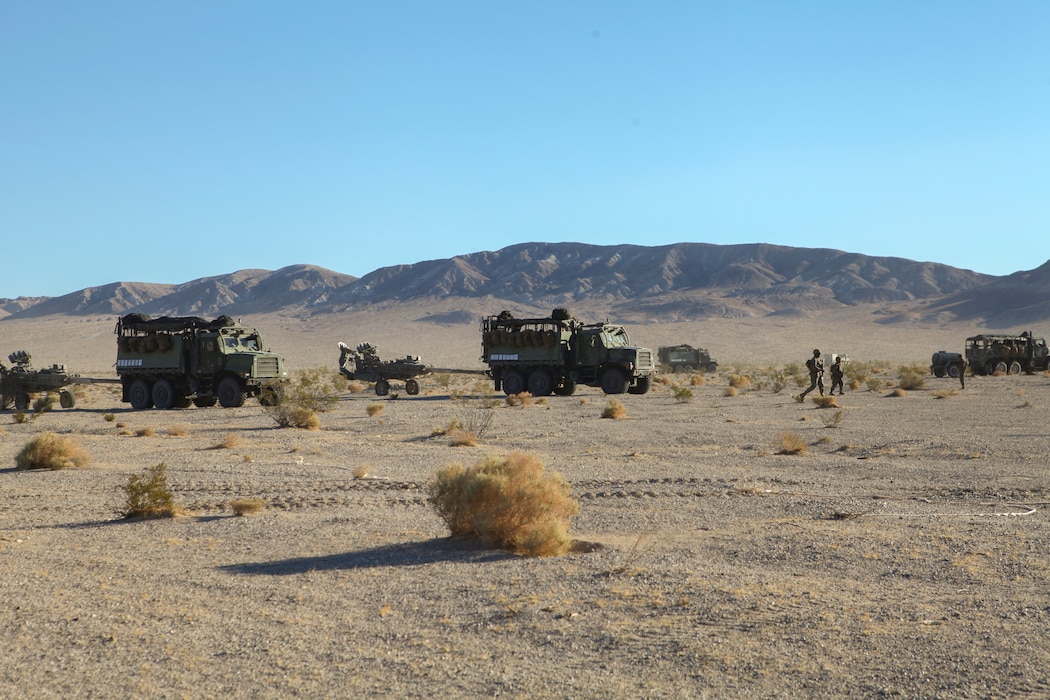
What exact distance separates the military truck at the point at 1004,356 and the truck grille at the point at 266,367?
32.3 m

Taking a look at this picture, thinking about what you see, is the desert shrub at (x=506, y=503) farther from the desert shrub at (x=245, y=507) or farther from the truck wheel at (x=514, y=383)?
the truck wheel at (x=514, y=383)

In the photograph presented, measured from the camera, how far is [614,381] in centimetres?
3294

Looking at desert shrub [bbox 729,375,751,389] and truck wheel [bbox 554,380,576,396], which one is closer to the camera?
truck wheel [bbox 554,380,576,396]

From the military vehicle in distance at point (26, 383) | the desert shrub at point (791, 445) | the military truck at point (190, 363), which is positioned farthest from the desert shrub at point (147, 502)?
the military vehicle in distance at point (26, 383)

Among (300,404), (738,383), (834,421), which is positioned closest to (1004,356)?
(738,383)

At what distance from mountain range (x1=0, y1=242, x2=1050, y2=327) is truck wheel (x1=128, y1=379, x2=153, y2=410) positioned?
344ft

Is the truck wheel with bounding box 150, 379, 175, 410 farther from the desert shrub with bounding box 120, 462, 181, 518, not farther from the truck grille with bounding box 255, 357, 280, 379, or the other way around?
the desert shrub with bounding box 120, 462, 181, 518

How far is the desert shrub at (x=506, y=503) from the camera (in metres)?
8.89

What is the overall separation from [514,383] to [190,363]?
10185 mm

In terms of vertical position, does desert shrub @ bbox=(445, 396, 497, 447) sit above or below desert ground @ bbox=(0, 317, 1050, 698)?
above

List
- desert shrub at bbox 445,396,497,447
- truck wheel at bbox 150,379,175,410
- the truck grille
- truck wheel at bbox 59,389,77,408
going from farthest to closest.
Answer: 1. truck wheel at bbox 59,389,77,408
2. truck wheel at bbox 150,379,175,410
3. the truck grille
4. desert shrub at bbox 445,396,497,447

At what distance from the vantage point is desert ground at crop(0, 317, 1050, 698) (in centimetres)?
568

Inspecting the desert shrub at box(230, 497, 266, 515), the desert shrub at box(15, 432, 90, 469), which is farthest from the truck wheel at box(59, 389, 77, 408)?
the desert shrub at box(230, 497, 266, 515)

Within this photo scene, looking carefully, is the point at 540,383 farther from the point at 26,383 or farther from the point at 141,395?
the point at 26,383
